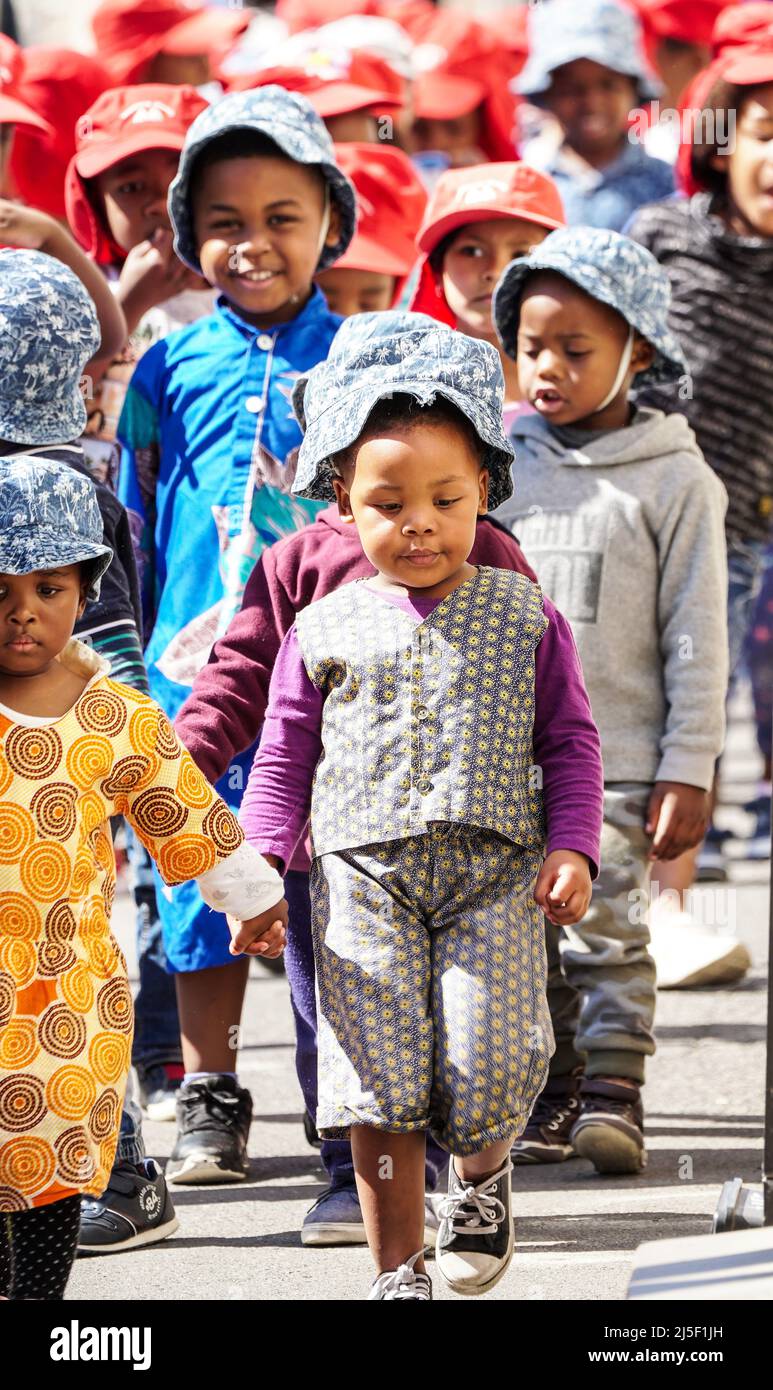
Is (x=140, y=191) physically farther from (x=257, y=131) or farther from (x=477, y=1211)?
(x=477, y=1211)

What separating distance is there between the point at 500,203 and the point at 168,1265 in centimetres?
252

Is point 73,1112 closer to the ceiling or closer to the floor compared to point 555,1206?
closer to the ceiling

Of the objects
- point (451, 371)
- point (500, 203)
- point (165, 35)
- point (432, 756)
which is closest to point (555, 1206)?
point (432, 756)

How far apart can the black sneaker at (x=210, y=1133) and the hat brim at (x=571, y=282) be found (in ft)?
5.34

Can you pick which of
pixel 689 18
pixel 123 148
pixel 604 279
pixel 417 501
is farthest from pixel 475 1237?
pixel 689 18

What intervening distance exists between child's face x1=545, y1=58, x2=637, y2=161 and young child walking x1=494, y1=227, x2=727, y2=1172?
12.7ft

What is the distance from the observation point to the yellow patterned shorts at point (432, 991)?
3520 mm

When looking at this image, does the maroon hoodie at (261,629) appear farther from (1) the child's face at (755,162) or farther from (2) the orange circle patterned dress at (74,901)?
(1) the child's face at (755,162)

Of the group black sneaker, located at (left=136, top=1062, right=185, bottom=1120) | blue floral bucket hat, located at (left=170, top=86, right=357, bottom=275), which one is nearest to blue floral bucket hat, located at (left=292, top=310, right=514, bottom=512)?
blue floral bucket hat, located at (left=170, top=86, right=357, bottom=275)

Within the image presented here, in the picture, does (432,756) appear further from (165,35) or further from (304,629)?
(165,35)

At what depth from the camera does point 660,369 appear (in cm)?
514

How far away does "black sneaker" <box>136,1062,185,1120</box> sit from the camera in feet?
17.7

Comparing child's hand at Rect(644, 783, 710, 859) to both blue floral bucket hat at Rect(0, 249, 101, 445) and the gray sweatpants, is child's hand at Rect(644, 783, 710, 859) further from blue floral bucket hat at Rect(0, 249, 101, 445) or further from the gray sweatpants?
blue floral bucket hat at Rect(0, 249, 101, 445)

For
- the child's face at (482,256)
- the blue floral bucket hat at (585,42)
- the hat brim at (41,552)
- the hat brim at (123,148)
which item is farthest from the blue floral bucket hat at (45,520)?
the blue floral bucket hat at (585,42)
